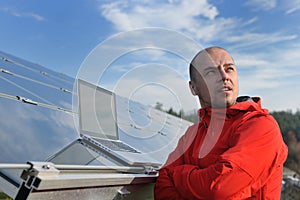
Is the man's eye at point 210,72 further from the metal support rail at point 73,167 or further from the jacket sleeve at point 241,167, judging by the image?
the metal support rail at point 73,167

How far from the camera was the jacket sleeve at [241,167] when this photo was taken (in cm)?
181

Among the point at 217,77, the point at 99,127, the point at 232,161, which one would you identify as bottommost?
the point at 99,127

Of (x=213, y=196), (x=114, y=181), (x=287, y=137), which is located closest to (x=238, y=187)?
(x=213, y=196)

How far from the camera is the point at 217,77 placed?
2170mm

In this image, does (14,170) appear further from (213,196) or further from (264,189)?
(264,189)

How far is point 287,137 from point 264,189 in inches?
1658

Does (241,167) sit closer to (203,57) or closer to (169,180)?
(169,180)

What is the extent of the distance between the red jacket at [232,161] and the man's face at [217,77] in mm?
69

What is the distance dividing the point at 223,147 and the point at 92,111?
3.01 ft

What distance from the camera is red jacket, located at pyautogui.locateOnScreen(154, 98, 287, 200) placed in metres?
1.82

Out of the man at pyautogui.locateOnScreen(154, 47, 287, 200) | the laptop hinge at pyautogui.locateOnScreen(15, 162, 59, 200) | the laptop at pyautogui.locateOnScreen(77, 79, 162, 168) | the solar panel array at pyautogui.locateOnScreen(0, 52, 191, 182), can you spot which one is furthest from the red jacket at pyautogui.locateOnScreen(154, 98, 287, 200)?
the laptop hinge at pyautogui.locateOnScreen(15, 162, 59, 200)

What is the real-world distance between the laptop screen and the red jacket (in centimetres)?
55

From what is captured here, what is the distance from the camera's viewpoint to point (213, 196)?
6.03 feet

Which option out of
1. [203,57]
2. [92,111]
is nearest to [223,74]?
[203,57]
